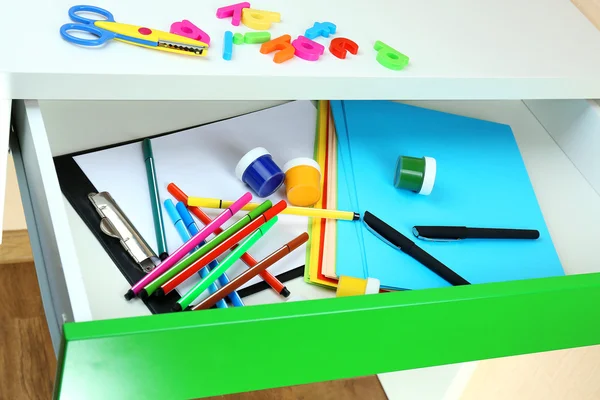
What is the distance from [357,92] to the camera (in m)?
0.69

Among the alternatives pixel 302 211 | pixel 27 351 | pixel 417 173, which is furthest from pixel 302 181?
pixel 27 351

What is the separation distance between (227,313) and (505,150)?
529mm

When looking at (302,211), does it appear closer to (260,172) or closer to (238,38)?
(260,172)

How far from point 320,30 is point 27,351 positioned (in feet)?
2.67

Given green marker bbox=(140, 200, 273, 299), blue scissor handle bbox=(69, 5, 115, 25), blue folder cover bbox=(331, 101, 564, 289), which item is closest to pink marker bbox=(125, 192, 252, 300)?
green marker bbox=(140, 200, 273, 299)

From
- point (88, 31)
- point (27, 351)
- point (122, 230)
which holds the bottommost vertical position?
point (27, 351)

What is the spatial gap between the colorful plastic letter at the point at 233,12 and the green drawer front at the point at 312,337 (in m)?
0.34

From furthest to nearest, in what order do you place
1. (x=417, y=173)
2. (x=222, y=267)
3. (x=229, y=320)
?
1. (x=417, y=173)
2. (x=222, y=267)
3. (x=229, y=320)

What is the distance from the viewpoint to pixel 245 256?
0.68 meters

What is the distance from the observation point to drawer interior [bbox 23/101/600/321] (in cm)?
64

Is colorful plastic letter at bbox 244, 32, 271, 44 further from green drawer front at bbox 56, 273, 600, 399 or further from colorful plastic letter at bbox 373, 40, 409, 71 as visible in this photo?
green drawer front at bbox 56, 273, 600, 399

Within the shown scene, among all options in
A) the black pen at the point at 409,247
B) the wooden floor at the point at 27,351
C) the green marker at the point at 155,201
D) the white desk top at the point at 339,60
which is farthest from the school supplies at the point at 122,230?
the wooden floor at the point at 27,351

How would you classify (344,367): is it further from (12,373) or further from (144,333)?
(12,373)

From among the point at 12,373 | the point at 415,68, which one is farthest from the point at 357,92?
the point at 12,373
